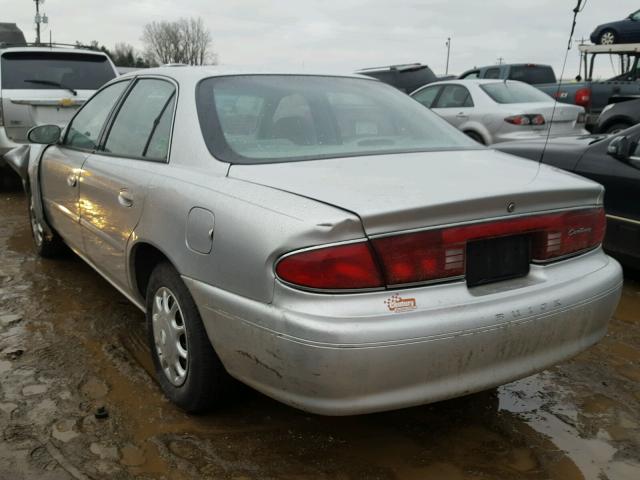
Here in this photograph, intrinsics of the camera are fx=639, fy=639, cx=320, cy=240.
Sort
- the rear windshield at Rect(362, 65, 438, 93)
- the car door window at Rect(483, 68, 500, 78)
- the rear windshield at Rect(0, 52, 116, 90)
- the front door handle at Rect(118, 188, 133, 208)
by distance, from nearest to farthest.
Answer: the front door handle at Rect(118, 188, 133, 208) < the rear windshield at Rect(0, 52, 116, 90) < the rear windshield at Rect(362, 65, 438, 93) < the car door window at Rect(483, 68, 500, 78)

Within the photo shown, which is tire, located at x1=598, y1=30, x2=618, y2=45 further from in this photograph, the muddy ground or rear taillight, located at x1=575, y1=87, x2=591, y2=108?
the muddy ground

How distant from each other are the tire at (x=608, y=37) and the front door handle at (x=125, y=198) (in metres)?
14.4

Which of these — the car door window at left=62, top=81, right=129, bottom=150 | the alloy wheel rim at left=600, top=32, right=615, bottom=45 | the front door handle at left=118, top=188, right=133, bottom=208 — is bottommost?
the front door handle at left=118, top=188, right=133, bottom=208

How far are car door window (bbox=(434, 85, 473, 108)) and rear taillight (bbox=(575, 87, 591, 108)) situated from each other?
8.65ft

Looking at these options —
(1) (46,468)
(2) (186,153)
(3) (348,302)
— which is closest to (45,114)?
(2) (186,153)

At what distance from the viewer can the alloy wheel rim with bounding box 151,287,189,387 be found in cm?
275

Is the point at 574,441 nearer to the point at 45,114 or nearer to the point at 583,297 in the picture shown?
the point at 583,297

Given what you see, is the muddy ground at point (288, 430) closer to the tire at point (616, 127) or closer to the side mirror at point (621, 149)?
the side mirror at point (621, 149)

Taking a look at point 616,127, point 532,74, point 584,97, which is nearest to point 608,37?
point 532,74

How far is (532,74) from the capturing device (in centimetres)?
1478

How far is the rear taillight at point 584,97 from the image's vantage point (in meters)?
11.1

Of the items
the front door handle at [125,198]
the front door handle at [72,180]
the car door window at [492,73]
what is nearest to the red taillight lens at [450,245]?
the front door handle at [125,198]

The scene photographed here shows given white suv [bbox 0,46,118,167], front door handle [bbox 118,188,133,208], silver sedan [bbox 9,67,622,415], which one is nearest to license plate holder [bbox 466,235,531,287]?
silver sedan [bbox 9,67,622,415]

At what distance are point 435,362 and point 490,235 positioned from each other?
51cm
